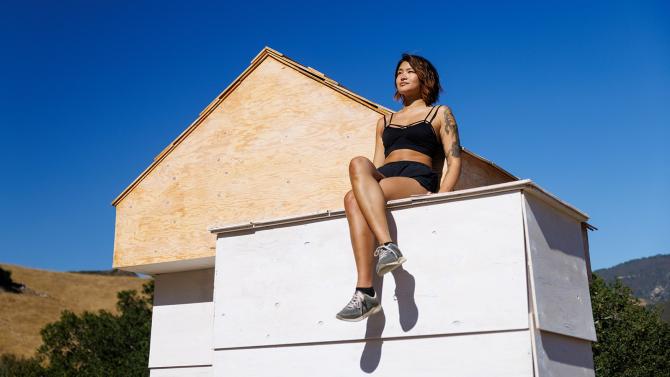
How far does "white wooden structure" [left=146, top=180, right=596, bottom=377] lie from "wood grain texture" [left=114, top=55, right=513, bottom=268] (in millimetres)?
2526

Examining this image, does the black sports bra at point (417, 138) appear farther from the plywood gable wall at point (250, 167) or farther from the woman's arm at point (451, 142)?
the plywood gable wall at point (250, 167)

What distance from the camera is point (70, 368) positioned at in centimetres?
2375

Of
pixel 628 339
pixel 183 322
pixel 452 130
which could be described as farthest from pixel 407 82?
pixel 628 339

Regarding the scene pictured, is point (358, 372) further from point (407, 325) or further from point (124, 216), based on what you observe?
point (124, 216)

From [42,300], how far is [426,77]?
48399mm

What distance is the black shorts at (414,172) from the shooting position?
391cm

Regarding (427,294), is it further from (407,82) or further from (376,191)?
(407,82)

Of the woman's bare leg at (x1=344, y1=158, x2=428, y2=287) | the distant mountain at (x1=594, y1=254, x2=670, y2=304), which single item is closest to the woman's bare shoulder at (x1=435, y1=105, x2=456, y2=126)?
the woman's bare leg at (x1=344, y1=158, x2=428, y2=287)

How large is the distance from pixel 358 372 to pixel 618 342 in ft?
47.8

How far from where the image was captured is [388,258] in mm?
3170

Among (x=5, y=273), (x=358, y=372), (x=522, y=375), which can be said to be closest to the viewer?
(x=522, y=375)

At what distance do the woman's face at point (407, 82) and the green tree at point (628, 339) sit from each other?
43.1 ft

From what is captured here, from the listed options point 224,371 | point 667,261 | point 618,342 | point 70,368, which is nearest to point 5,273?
point 70,368

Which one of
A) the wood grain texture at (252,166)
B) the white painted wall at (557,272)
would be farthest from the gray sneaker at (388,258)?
the wood grain texture at (252,166)
